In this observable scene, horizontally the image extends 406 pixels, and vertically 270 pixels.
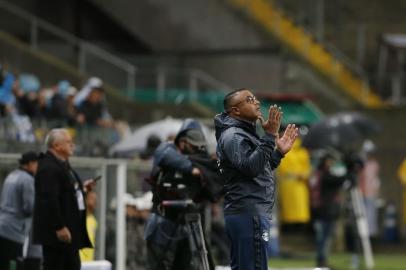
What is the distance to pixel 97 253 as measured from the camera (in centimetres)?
1823

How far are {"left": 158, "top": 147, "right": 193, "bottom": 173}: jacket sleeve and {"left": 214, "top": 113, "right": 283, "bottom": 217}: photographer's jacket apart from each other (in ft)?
8.40

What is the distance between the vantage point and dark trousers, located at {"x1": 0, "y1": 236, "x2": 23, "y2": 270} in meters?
16.4

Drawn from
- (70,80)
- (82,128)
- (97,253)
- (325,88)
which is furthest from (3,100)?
(325,88)

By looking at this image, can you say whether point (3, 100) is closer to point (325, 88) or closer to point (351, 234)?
point (351, 234)

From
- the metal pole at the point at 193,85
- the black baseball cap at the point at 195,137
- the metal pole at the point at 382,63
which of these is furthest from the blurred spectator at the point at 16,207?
the metal pole at the point at 382,63

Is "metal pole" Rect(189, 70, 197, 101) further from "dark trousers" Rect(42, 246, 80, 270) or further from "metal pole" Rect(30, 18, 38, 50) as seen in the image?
"dark trousers" Rect(42, 246, 80, 270)

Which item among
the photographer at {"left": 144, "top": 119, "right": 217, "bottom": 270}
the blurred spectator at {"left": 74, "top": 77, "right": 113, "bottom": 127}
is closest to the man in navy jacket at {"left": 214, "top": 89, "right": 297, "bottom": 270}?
the photographer at {"left": 144, "top": 119, "right": 217, "bottom": 270}

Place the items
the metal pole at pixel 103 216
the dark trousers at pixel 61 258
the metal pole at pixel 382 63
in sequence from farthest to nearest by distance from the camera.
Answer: the metal pole at pixel 382 63 → the metal pole at pixel 103 216 → the dark trousers at pixel 61 258

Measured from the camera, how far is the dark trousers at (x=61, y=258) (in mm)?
14227

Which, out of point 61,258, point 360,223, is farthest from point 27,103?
point 61,258

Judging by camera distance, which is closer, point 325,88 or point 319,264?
point 319,264

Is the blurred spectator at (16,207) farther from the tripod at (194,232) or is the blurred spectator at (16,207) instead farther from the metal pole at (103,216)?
the metal pole at (103,216)

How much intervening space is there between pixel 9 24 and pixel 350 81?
26.8ft

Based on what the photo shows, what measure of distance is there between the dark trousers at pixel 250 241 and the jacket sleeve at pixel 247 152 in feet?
1.36
